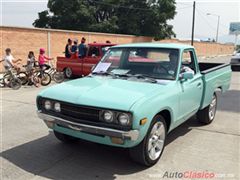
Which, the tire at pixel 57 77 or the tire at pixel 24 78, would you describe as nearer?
the tire at pixel 24 78

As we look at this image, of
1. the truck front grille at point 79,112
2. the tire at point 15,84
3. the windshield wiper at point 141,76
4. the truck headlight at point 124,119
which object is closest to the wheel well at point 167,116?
the windshield wiper at point 141,76

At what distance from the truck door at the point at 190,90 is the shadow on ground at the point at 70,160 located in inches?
27.7

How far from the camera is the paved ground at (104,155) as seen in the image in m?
3.94

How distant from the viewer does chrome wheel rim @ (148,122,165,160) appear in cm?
406

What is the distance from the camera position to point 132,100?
12.0 feet

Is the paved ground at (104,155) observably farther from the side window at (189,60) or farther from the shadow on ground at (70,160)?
the side window at (189,60)

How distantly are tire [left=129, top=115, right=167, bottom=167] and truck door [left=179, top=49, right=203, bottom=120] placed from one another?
0.60 meters

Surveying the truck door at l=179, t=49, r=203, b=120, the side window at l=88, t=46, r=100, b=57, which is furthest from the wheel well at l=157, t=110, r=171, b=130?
the side window at l=88, t=46, r=100, b=57

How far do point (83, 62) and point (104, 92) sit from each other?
30.2 feet

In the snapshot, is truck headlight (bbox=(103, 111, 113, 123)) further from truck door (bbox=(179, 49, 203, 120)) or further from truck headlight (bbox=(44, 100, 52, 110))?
truck door (bbox=(179, 49, 203, 120))

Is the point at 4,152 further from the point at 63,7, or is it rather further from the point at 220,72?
the point at 63,7

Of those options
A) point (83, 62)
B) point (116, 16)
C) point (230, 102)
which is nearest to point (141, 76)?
point (230, 102)

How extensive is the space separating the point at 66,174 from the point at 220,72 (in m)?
4.27

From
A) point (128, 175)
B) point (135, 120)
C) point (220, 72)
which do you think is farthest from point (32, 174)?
point (220, 72)
